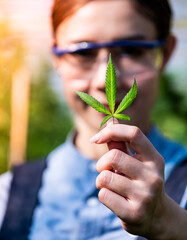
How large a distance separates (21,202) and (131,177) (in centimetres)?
48

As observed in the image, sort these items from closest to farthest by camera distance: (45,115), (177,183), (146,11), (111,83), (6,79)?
(111,83)
(177,183)
(146,11)
(6,79)
(45,115)

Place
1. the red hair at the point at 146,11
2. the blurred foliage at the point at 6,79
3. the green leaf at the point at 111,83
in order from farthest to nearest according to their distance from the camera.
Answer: the blurred foliage at the point at 6,79 → the red hair at the point at 146,11 → the green leaf at the point at 111,83

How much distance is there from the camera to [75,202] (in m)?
0.81

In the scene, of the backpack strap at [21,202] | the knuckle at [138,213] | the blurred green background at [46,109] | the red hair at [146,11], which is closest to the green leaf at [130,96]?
the knuckle at [138,213]

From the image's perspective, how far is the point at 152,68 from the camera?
2.55 feet

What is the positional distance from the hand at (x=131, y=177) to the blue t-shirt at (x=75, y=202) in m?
0.21

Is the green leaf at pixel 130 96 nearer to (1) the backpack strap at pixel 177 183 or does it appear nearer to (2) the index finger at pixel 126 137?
(2) the index finger at pixel 126 137

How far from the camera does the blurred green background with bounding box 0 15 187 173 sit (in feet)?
5.62

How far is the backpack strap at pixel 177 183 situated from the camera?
644mm

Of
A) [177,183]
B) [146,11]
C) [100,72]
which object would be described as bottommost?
[177,183]

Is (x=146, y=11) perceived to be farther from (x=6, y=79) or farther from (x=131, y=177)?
(x=6, y=79)

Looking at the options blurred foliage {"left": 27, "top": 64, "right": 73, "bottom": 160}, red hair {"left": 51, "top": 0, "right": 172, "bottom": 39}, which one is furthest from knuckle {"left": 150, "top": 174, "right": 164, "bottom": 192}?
blurred foliage {"left": 27, "top": 64, "right": 73, "bottom": 160}

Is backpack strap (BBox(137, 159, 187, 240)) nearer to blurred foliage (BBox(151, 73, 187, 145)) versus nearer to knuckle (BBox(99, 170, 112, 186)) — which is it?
knuckle (BBox(99, 170, 112, 186))

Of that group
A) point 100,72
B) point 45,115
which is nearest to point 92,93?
point 100,72
